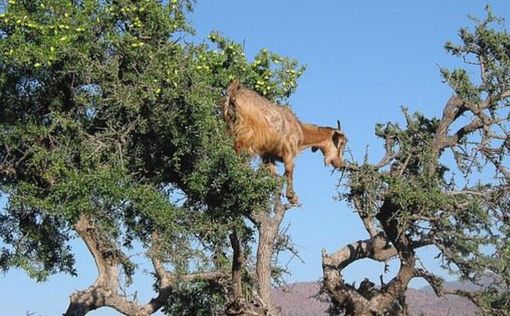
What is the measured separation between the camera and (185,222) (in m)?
13.5

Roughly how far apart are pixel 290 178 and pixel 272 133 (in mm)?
1043

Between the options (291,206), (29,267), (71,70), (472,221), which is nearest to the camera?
(71,70)

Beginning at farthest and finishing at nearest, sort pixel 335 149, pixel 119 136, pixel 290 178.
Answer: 1. pixel 335 149
2. pixel 290 178
3. pixel 119 136

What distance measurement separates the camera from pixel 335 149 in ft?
57.8

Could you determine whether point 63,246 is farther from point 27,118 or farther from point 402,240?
point 402,240

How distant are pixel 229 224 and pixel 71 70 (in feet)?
11.0

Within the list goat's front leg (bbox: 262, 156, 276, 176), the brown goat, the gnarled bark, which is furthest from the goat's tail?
the gnarled bark

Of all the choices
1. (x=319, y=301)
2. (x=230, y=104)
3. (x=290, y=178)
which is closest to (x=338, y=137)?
(x=290, y=178)

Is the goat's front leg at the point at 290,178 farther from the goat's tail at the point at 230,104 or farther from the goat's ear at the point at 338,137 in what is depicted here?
the goat's ear at the point at 338,137

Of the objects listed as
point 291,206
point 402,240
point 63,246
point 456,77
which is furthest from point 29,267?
point 456,77

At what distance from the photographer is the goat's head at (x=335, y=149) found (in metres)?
17.5

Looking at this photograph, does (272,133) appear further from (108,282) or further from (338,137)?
(108,282)

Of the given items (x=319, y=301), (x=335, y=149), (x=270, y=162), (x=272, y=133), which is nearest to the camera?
(x=272, y=133)

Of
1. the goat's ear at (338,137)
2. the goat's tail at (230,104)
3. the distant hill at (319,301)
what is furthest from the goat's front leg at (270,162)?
the distant hill at (319,301)
